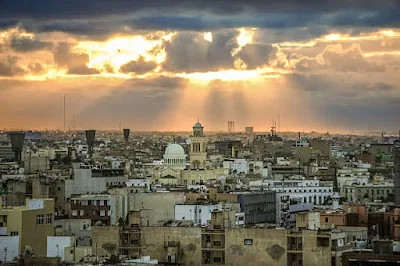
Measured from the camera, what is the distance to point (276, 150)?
169 meters

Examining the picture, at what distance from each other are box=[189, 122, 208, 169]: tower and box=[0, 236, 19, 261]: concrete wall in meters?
60.7

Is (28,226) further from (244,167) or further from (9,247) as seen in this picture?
(244,167)

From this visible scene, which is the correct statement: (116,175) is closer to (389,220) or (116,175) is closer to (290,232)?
(389,220)

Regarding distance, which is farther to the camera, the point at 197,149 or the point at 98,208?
the point at 197,149

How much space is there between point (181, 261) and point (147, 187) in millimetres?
29289

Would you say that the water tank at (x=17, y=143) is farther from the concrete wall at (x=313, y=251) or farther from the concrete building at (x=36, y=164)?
the concrete wall at (x=313, y=251)

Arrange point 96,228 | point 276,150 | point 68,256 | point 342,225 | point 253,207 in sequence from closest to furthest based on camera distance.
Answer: point 68,256, point 96,228, point 342,225, point 253,207, point 276,150

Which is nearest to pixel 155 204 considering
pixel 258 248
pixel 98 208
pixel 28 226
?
pixel 98 208

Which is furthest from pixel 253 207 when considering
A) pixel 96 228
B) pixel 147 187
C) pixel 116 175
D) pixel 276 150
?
pixel 276 150

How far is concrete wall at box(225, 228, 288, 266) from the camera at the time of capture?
50719 millimetres

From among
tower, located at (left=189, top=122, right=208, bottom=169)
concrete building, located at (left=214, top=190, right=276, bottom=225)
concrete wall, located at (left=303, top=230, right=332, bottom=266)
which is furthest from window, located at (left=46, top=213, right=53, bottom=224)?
tower, located at (left=189, top=122, right=208, bottom=169)

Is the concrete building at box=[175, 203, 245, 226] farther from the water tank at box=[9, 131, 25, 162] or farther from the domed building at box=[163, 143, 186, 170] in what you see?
the water tank at box=[9, 131, 25, 162]

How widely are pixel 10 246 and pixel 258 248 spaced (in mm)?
7722

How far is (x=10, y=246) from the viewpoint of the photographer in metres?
50.0
